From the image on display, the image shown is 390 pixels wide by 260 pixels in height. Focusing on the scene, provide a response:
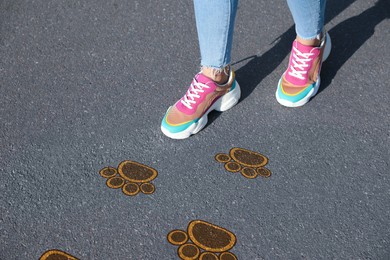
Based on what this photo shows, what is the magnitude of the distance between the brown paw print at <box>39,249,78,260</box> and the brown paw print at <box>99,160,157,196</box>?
30cm

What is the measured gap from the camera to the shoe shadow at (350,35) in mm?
2391

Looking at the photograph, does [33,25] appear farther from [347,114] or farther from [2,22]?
[347,114]

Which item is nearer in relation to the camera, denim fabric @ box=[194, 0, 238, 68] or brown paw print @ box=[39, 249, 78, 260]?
brown paw print @ box=[39, 249, 78, 260]

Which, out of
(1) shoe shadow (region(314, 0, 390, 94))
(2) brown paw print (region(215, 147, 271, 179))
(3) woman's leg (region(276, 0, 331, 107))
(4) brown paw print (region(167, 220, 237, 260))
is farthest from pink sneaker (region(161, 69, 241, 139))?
(1) shoe shadow (region(314, 0, 390, 94))

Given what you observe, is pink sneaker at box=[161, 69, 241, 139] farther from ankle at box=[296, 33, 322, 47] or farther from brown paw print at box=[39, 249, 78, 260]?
brown paw print at box=[39, 249, 78, 260]

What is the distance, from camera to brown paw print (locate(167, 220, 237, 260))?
1.66 meters

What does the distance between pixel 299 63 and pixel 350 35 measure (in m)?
0.57


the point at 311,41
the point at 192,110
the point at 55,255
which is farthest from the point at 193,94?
the point at 55,255

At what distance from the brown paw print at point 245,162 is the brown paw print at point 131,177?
0.27 metres

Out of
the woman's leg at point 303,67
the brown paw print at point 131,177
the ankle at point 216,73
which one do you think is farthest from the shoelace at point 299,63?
the brown paw print at point 131,177

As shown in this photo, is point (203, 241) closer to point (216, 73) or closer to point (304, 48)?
point (216, 73)

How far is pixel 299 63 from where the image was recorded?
7.06 ft

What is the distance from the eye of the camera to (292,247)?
1.69m

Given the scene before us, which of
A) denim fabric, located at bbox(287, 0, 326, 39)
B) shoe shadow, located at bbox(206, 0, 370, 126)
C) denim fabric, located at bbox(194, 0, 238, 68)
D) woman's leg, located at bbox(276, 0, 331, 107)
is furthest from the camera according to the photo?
shoe shadow, located at bbox(206, 0, 370, 126)
